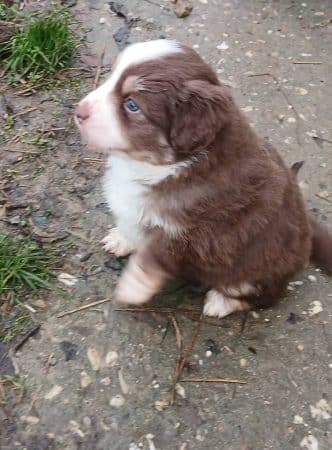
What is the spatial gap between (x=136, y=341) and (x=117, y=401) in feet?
0.90

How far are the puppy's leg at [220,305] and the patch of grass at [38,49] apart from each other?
171cm

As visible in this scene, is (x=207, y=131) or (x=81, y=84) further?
(x=81, y=84)

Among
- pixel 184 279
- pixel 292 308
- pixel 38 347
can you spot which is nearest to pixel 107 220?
pixel 184 279

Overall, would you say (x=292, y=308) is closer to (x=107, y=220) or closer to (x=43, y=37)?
(x=107, y=220)

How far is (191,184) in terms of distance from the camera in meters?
2.41

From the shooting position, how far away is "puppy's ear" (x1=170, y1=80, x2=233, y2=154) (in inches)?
86.4

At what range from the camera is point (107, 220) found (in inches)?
127

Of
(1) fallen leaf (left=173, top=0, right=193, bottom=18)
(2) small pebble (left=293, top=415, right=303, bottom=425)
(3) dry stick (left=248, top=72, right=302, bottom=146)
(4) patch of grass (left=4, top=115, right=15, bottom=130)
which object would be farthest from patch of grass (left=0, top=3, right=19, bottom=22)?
(2) small pebble (left=293, top=415, right=303, bottom=425)

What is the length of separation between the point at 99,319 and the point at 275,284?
0.76 m

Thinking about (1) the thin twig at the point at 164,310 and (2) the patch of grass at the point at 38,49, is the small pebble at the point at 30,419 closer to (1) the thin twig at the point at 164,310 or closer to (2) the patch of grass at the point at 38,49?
(1) the thin twig at the point at 164,310

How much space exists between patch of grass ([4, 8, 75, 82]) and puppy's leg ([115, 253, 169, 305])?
5.37ft

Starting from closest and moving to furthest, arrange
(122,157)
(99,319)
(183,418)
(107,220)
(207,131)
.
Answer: (207,131) < (122,157) < (183,418) < (99,319) < (107,220)

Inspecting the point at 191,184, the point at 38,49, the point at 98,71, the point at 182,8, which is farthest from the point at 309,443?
the point at 182,8

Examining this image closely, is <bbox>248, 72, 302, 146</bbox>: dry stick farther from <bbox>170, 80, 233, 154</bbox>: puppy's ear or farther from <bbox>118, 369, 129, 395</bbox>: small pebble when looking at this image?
<bbox>118, 369, 129, 395</bbox>: small pebble
